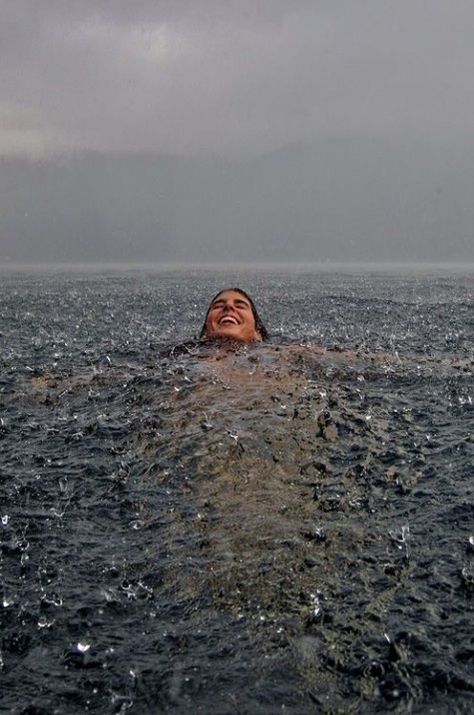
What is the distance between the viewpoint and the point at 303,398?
29.3 feet

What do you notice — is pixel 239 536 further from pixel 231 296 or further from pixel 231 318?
pixel 231 296

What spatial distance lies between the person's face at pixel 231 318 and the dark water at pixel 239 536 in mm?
860

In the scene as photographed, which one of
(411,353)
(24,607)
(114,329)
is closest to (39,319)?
(114,329)

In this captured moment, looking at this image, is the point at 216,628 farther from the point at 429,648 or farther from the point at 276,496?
the point at 276,496

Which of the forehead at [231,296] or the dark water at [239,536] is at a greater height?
the forehead at [231,296]

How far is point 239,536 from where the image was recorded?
5305 mm

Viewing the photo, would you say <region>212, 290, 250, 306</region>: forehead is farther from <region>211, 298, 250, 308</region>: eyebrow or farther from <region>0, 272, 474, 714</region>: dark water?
<region>0, 272, 474, 714</region>: dark water

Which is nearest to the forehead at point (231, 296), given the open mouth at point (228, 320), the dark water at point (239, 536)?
the open mouth at point (228, 320)

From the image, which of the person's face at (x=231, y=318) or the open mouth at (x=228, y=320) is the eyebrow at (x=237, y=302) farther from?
the open mouth at (x=228, y=320)

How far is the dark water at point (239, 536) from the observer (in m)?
3.71

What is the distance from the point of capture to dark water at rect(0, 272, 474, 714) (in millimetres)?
3709

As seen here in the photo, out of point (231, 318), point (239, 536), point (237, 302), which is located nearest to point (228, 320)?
point (231, 318)

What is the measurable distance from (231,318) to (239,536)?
7.25 m

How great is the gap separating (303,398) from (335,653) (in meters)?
5.21
